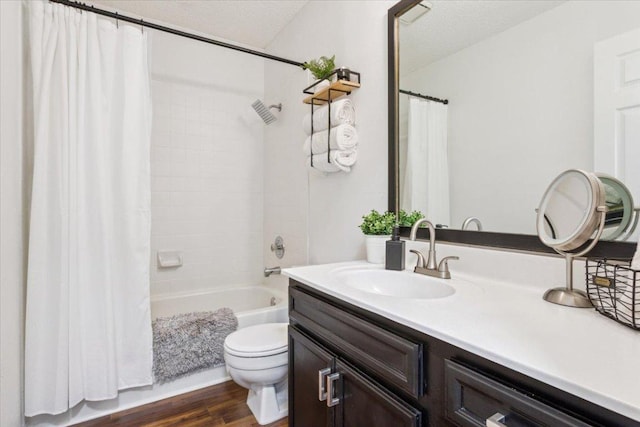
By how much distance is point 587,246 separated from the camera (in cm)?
86

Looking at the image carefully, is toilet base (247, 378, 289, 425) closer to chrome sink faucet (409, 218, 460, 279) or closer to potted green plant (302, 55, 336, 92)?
chrome sink faucet (409, 218, 460, 279)

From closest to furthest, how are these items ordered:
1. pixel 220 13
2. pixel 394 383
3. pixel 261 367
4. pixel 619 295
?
pixel 619 295 → pixel 394 383 → pixel 261 367 → pixel 220 13

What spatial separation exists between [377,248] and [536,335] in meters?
0.84

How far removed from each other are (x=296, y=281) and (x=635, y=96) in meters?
1.19

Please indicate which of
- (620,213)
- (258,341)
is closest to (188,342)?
(258,341)

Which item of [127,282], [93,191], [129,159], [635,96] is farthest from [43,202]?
[635,96]

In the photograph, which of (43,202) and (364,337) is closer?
(364,337)

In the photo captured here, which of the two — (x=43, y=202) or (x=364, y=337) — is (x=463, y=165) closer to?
(x=364, y=337)

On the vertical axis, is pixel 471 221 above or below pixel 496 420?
above

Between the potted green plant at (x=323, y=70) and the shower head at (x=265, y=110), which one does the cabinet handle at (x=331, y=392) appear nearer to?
the potted green plant at (x=323, y=70)

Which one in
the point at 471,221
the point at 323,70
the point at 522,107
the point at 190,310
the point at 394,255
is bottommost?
the point at 190,310

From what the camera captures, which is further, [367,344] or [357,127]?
[357,127]

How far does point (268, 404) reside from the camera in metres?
1.71

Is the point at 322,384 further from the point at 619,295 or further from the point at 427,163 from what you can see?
the point at 427,163
